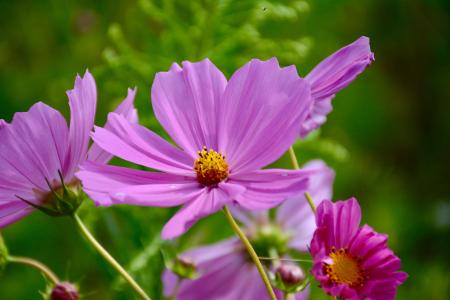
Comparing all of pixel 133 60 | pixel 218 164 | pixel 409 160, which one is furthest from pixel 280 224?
pixel 409 160

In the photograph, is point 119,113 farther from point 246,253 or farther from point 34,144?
point 246,253

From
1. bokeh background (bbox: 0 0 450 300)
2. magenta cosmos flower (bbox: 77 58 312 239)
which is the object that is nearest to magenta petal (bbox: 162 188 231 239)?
magenta cosmos flower (bbox: 77 58 312 239)

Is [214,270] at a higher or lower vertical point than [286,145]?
lower

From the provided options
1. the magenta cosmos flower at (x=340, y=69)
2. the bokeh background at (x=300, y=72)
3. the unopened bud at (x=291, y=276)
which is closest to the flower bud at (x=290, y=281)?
the unopened bud at (x=291, y=276)

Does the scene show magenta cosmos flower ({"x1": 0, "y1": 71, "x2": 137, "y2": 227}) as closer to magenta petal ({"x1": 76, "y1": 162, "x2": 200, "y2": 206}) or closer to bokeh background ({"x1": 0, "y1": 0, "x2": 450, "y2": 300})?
magenta petal ({"x1": 76, "y1": 162, "x2": 200, "y2": 206})

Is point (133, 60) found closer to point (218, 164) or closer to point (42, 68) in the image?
point (218, 164)

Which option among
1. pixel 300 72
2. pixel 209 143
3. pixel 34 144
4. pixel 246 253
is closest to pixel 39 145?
pixel 34 144
